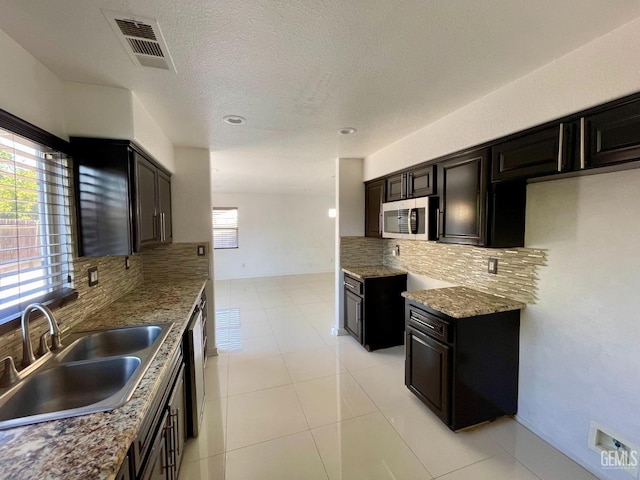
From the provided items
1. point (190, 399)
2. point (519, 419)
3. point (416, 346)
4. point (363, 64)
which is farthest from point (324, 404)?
point (363, 64)

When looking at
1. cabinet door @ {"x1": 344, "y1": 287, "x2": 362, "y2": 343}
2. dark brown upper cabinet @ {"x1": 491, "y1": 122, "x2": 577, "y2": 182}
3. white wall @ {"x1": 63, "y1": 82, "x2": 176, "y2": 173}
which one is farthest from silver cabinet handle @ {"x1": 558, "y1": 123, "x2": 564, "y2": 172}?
white wall @ {"x1": 63, "y1": 82, "x2": 176, "y2": 173}

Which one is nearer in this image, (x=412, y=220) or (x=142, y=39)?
(x=142, y=39)

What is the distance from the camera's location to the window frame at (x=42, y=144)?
49.0 inches

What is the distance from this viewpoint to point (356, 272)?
3416 mm

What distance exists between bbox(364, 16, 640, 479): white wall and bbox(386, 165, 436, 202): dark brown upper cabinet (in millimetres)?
454

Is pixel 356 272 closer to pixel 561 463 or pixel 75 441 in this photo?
pixel 561 463

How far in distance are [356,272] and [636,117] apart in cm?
258

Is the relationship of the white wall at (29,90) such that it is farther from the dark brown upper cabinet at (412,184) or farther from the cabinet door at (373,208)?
the cabinet door at (373,208)

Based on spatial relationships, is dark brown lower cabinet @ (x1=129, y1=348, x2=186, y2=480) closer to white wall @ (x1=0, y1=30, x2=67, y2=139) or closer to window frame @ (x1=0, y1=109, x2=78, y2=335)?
window frame @ (x1=0, y1=109, x2=78, y2=335)

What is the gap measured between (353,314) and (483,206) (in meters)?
2.06

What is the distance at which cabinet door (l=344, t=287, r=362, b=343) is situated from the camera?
3319 millimetres

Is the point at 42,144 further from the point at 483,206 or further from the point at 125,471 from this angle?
the point at 483,206

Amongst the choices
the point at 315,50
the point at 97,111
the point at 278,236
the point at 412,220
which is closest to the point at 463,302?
the point at 412,220

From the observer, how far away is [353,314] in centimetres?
348
